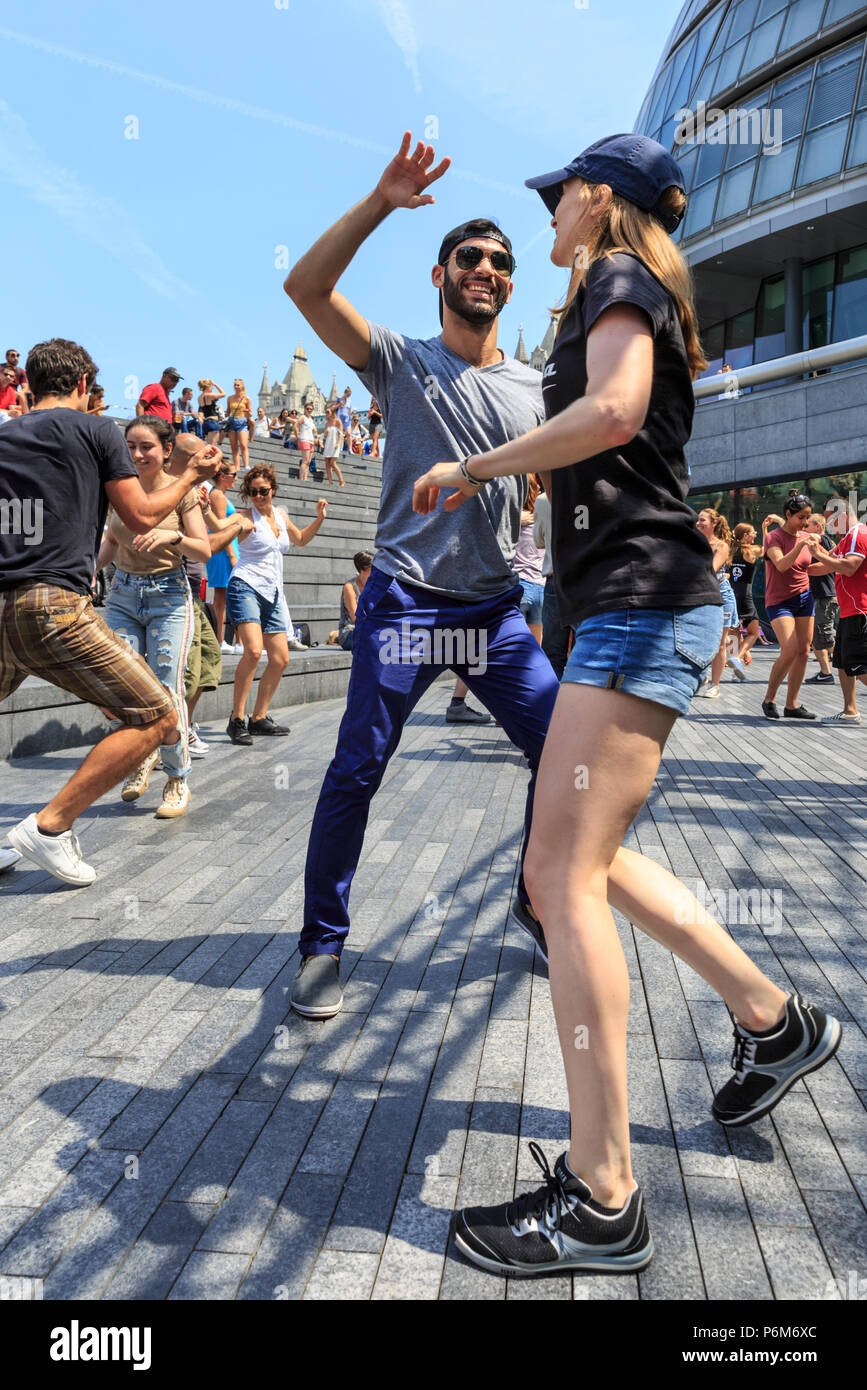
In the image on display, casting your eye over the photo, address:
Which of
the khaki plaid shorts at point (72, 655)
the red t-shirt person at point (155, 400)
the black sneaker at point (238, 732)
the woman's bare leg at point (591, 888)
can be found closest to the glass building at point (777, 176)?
the red t-shirt person at point (155, 400)

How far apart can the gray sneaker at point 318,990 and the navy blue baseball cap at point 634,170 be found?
218 centimetres

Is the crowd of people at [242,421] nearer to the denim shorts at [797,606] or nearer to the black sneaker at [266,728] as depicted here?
the black sneaker at [266,728]

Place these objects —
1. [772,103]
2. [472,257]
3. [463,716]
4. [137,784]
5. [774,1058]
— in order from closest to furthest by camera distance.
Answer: [774,1058] < [472,257] < [137,784] < [463,716] < [772,103]

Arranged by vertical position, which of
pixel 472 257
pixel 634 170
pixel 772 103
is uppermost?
pixel 772 103

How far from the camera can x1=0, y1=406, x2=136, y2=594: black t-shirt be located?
3.84 metres

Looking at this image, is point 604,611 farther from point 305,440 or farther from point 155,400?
point 305,440

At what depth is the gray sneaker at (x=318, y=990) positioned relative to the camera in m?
2.97

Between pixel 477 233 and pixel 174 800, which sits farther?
pixel 174 800

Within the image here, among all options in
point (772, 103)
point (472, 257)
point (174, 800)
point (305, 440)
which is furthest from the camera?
point (772, 103)

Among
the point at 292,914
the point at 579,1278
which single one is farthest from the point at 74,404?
the point at 579,1278

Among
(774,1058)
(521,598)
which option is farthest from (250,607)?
(774,1058)

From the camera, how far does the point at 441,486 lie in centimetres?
219

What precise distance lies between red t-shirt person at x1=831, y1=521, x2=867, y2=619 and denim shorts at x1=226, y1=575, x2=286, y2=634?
Result: 4582 millimetres

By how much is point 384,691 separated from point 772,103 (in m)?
31.6
